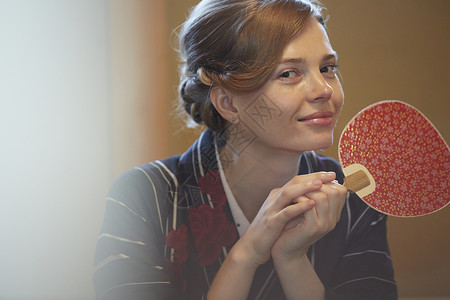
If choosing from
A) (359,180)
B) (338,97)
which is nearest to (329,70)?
(338,97)

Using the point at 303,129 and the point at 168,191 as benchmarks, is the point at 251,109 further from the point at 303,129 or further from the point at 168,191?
the point at 168,191

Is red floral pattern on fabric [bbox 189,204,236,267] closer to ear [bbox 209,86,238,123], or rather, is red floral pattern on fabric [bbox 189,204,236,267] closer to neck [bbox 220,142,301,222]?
neck [bbox 220,142,301,222]

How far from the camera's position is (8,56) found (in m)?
0.74

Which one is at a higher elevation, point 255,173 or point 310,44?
point 310,44

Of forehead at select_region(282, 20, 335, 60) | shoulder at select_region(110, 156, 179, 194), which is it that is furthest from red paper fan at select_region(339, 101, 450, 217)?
shoulder at select_region(110, 156, 179, 194)

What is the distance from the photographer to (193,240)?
2.31ft

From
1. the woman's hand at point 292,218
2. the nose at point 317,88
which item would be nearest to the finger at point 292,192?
the woman's hand at point 292,218

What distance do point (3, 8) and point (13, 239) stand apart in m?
0.36

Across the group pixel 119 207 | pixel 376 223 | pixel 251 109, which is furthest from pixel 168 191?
pixel 376 223

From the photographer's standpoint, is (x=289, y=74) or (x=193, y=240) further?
(x=193, y=240)

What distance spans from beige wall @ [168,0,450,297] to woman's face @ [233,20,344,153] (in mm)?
71

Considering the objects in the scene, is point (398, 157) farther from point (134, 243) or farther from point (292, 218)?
point (134, 243)

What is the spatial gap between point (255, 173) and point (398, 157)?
200 millimetres

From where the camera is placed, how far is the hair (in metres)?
0.60
